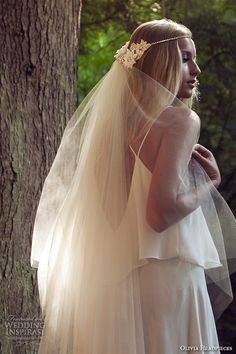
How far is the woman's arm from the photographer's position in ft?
6.86

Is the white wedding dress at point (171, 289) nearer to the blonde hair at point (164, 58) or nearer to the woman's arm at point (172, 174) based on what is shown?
the woman's arm at point (172, 174)

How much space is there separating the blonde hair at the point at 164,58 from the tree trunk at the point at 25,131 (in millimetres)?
946

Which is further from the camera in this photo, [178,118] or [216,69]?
[216,69]

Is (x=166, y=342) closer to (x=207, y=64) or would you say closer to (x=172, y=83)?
(x=172, y=83)

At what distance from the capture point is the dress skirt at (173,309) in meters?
2.18

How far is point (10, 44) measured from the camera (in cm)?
314

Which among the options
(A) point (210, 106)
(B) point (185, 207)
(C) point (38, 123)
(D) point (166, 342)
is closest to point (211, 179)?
(B) point (185, 207)

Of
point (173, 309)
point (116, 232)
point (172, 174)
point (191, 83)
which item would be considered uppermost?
point (191, 83)

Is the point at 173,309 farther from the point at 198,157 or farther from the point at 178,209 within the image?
the point at 198,157

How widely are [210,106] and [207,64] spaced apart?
291 millimetres

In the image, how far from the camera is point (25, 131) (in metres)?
3.15

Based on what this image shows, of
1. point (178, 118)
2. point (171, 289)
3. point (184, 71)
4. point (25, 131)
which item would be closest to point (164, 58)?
point (184, 71)

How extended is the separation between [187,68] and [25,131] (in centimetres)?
108

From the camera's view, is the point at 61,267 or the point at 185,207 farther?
the point at 61,267
